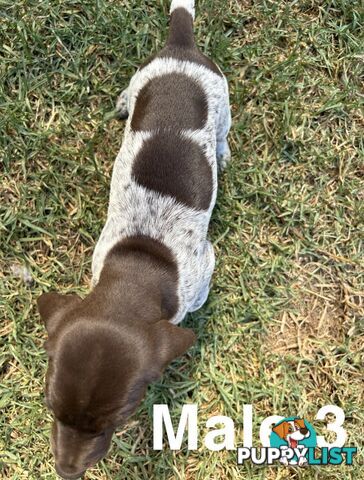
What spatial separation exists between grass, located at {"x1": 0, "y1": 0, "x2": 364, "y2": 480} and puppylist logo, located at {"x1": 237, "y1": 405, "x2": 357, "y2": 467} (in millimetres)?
74

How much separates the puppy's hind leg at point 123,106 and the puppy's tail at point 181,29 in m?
0.73

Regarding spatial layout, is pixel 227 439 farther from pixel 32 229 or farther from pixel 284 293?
pixel 32 229

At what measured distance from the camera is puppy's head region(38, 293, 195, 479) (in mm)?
2969

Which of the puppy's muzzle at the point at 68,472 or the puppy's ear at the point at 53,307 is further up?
the puppy's ear at the point at 53,307

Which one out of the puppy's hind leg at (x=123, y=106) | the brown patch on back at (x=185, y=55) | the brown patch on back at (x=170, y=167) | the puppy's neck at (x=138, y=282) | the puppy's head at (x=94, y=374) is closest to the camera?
the puppy's head at (x=94, y=374)

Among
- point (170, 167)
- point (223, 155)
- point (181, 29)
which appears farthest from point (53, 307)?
point (181, 29)

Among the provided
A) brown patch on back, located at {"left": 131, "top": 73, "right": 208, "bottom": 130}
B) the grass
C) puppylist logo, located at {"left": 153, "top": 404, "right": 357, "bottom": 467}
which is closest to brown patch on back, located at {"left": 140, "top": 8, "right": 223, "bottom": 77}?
brown patch on back, located at {"left": 131, "top": 73, "right": 208, "bottom": 130}

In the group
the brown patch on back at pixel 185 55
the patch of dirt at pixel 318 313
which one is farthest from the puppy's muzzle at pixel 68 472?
the brown patch on back at pixel 185 55

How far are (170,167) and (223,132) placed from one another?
0.98 meters

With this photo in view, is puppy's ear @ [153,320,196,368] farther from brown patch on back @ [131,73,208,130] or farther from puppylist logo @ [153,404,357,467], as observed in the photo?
puppylist logo @ [153,404,357,467]

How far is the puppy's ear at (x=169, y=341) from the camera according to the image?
131 inches

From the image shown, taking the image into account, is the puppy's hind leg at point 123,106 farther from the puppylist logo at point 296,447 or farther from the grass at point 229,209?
the puppylist logo at point 296,447

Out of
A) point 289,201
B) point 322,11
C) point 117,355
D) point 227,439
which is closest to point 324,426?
point 227,439

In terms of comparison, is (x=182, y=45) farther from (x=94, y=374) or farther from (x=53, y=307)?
(x=94, y=374)
